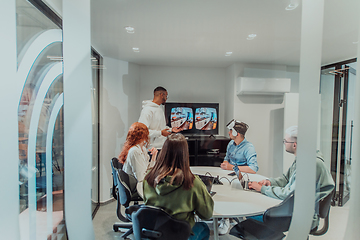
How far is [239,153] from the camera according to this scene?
146 centimetres

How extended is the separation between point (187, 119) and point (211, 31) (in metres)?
0.68

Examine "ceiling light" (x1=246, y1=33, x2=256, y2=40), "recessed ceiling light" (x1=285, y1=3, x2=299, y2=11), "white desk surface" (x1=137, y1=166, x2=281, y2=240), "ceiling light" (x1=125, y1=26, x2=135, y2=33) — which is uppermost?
"recessed ceiling light" (x1=285, y1=3, x2=299, y2=11)

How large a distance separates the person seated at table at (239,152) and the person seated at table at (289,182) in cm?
14

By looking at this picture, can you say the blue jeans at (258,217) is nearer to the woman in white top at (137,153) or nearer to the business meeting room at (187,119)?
the business meeting room at (187,119)

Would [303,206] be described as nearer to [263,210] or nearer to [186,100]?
[263,210]

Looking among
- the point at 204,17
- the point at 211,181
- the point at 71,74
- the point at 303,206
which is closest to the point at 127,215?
the point at 211,181

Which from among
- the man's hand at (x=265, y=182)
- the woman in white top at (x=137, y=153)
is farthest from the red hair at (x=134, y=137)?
the man's hand at (x=265, y=182)

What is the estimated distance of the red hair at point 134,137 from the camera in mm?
1383

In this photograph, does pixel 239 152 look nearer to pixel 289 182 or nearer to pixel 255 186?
pixel 255 186

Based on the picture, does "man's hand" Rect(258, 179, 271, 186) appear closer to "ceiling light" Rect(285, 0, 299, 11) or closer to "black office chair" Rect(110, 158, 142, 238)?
"black office chair" Rect(110, 158, 142, 238)

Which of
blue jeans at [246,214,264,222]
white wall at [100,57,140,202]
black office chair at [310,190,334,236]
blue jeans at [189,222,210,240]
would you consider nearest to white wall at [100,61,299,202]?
white wall at [100,57,140,202]

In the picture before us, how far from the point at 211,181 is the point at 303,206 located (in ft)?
2.39

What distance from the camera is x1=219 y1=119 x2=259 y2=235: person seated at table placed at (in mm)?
1438

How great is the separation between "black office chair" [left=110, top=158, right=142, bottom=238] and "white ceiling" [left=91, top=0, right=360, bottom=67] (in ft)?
2.68
